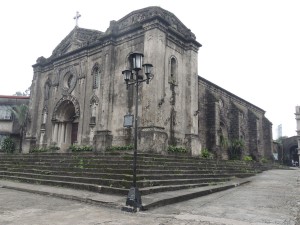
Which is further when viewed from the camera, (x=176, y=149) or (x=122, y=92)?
(x=122, y=92)

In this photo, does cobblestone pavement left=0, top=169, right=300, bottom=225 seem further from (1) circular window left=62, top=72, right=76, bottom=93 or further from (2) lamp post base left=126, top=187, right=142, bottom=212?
(1) circular window left=62, top=72, right=76, bottom=93

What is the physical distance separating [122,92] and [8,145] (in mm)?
14126

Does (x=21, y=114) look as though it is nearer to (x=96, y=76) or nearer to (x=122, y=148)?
(x=96, y=76)

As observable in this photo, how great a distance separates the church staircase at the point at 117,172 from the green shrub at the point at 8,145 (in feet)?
34.5

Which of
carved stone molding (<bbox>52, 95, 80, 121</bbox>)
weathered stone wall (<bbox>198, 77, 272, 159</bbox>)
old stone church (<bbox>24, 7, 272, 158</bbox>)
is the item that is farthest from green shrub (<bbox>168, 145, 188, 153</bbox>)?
carved stone molding (<bbox>52, 95, 80, 121</bbox>)

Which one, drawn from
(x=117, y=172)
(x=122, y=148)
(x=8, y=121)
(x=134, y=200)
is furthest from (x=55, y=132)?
(x=134, y=200)

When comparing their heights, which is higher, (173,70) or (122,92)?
(173,70)

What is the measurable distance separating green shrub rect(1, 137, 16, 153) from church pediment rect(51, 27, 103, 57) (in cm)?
901

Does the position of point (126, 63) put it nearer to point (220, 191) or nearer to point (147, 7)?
point (147, 7)

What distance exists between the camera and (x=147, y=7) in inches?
687

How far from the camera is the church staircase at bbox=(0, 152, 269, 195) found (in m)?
9.43

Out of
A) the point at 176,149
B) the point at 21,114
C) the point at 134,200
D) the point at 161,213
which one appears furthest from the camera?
the point at 21,114

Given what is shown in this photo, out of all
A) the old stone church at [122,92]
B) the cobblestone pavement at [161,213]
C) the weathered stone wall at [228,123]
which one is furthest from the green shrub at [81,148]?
the cobblestone pavement at [161,213]

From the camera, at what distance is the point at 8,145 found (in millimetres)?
25375
